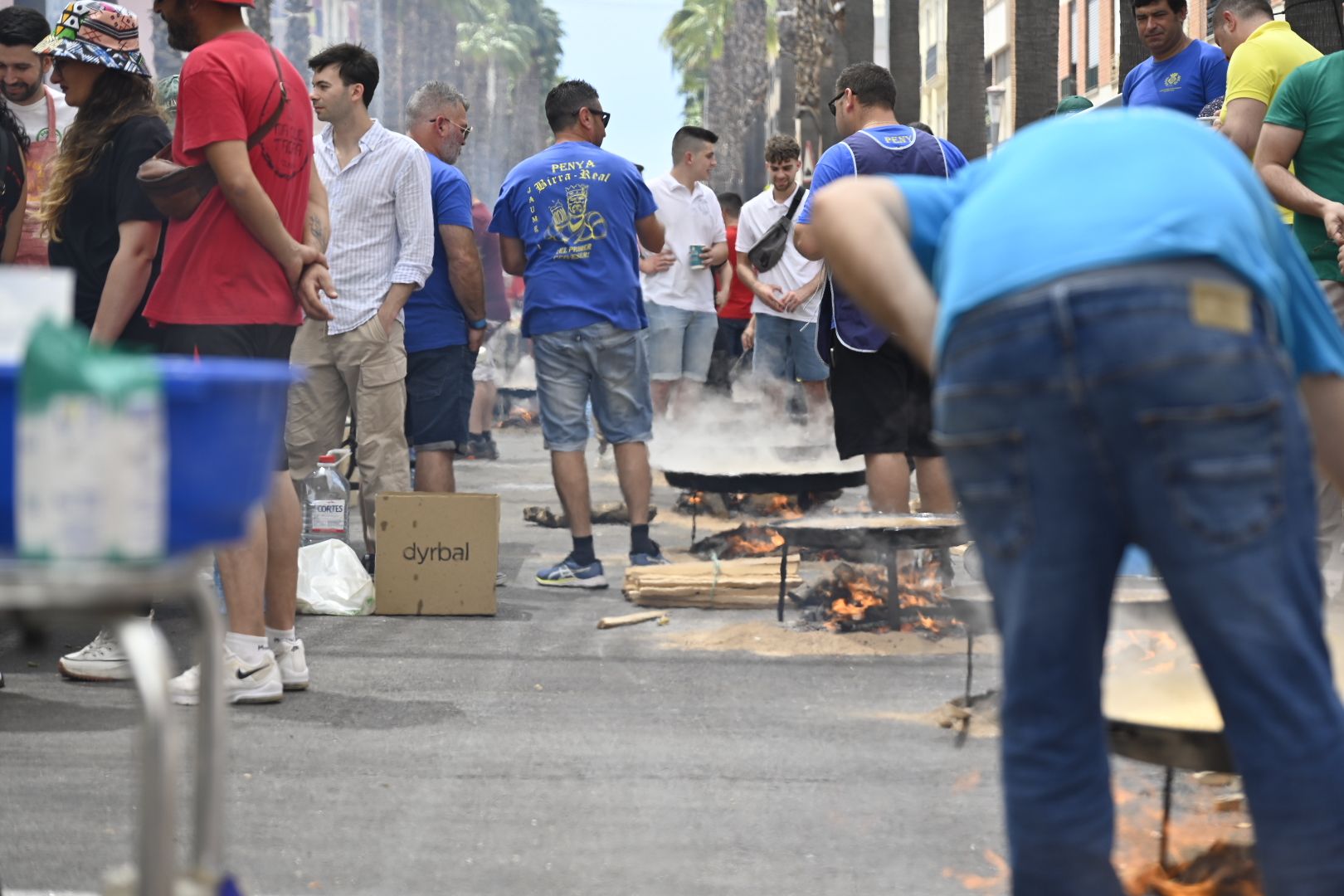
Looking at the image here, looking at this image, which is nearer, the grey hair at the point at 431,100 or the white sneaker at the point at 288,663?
the white sneaker at the point at 288,663

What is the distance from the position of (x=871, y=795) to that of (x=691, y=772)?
0.53 m

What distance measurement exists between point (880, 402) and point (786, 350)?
380 centimetres

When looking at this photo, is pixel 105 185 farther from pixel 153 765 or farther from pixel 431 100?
pixel 153 765

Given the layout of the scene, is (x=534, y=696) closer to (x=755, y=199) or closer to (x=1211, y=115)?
(x=1211, y=115)

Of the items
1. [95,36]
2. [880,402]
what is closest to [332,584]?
[880,402]

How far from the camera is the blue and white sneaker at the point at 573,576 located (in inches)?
320

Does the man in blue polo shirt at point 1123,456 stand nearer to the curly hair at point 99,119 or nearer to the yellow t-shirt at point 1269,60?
the curly hair at point 99,119

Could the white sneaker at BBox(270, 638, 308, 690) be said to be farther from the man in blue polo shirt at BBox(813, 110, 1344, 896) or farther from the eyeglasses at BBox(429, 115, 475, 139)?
the eyeglasses at BBox(429, 115, 475, 139)

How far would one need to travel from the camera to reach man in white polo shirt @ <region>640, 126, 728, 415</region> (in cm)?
1189

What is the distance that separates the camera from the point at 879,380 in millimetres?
7582

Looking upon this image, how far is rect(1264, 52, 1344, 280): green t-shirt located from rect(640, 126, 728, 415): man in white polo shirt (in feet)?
18.9

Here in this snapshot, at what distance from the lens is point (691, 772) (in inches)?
184

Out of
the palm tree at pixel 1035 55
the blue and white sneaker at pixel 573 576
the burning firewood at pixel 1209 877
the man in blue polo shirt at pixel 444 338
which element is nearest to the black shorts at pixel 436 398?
the man in blue polo shirt at pixel 444 338

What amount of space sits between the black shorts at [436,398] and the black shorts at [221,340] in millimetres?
2771
